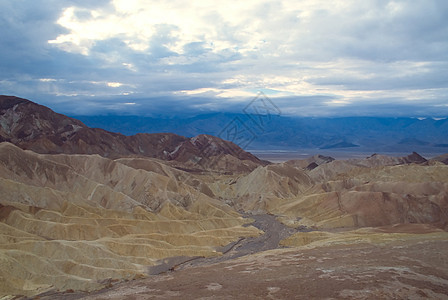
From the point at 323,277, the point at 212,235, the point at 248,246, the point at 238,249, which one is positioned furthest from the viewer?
the point at 212,235

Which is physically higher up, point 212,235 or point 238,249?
point 212,235

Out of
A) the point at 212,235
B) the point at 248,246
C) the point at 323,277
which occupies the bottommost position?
the point at 248,246

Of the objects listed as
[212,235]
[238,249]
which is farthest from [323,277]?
[212,235]

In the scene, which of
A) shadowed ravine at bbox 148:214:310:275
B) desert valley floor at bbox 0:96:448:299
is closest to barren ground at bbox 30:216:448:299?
desert valley floor at bbox 0:96:448:299

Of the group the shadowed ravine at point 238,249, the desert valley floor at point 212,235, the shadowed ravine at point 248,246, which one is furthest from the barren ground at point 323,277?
the shadowed ravine at point 248,246

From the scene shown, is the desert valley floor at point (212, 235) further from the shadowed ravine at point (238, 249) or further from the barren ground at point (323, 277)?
the shadowed ravine at point (238, 249)

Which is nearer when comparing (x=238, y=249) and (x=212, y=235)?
(x=238, y=249)

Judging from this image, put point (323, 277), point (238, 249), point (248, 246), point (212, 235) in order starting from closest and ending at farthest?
point (323, 277) → point (238, 249) → point (248, 246) → point (212, 235)

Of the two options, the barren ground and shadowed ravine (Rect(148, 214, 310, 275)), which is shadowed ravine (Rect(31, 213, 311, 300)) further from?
the barren ground

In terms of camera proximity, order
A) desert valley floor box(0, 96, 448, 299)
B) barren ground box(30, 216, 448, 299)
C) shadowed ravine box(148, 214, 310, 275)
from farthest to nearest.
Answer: shadowed ravine box(148, 214, 310, 275) < desert valley floor box(0, 96, 448, 299) < barren ground box(30, 216, 448, 299)

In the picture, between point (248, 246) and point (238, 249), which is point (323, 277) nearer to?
point (238, 249)

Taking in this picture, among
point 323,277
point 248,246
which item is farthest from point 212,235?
point 323,277
